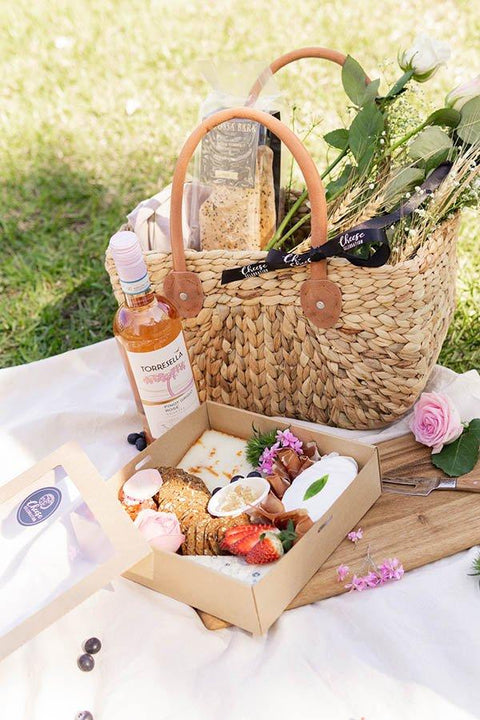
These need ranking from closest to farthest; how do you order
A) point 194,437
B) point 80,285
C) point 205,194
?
point 194,437, point 205,194, point 80,285

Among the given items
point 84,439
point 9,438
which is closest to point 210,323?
point 84,439

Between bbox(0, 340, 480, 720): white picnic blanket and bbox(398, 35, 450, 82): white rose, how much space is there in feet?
2.85

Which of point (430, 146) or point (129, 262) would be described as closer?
point (129, 262)

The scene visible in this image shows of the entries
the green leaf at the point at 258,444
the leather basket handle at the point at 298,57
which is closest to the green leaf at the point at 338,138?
the leather basket handle at the point at 298,57

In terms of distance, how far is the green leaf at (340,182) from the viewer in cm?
147

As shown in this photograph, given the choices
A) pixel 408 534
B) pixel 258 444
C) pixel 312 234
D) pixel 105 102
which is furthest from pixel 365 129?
pixel 105 102

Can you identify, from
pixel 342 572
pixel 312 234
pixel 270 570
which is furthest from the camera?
pixel 312 234

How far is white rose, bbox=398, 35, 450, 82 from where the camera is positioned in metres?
1.44

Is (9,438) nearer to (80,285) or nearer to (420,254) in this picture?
(80,285)

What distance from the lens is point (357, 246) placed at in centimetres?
131

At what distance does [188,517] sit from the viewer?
4.19ft

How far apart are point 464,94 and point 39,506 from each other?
1.04 meters

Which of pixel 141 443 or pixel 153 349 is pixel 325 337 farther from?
pixel 141 443

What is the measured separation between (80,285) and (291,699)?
4.83 ft
